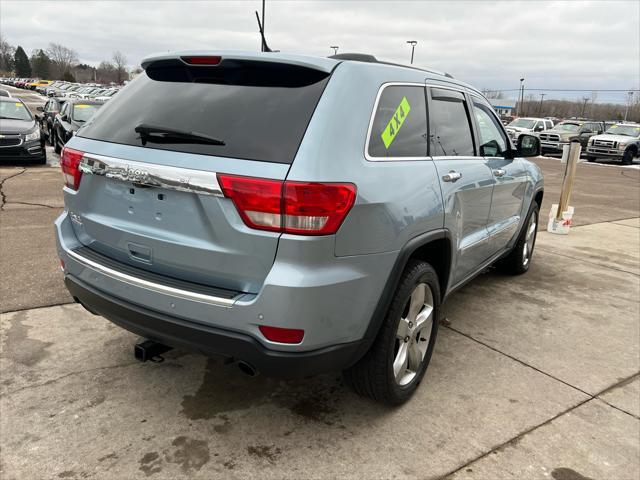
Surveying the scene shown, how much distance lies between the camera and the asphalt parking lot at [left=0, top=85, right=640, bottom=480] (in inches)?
98.9

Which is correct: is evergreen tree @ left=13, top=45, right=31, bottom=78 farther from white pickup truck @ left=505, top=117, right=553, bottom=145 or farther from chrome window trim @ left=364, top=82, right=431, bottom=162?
chrome window trim @ left=364, top=82, right=431, bottom=162

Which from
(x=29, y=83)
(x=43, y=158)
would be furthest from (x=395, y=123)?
(x=29, y=83)

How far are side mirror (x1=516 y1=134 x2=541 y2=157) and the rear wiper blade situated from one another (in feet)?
10.3

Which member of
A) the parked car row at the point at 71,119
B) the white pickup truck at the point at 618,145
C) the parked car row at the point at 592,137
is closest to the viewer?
the parked car row at the point at 71,119

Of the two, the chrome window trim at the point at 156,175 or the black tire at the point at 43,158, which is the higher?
the chrome window trim at the point at 156,175

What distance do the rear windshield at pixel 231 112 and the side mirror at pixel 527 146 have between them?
275 centimetres

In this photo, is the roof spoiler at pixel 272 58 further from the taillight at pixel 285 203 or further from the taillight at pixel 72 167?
the taillight at pixel 72 167

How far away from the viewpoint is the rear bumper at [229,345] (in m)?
2.26

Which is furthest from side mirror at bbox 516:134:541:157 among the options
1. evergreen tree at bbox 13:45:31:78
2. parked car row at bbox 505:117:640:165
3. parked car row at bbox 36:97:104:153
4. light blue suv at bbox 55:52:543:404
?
evergreen tree at bbox 13:45:31:78

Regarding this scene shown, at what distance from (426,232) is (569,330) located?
2243 millimetres

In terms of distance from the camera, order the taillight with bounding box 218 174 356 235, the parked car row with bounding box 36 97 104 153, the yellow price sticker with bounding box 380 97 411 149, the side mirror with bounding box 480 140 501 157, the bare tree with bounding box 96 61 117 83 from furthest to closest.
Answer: the bare tree with bounding box 96 61 117 83 < the parked car row with bounding box 36 97 104 153 < the side mirror with bounding box 480 140 501 157 < the yellow price sticker with bounding box 380 97 411 149 < the taillight with bounding box 218 174 356 235

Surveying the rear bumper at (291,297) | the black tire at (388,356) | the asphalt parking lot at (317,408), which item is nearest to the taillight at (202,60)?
the rear bumper at (291,297)

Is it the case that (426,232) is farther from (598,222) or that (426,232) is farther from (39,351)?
(598,222)

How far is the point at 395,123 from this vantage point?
2.76m
